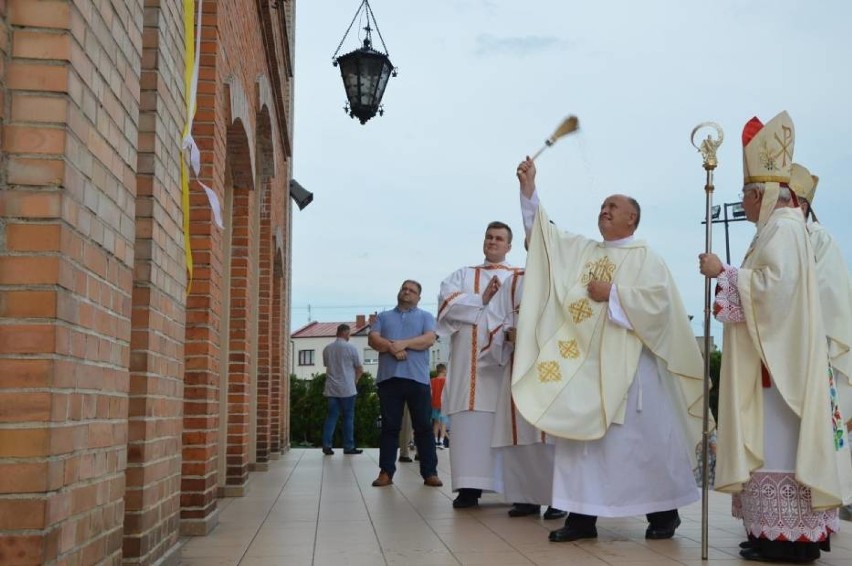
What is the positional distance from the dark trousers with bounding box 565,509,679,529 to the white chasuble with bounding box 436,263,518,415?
2031mm

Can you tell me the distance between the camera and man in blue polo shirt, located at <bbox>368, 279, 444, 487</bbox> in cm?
1006

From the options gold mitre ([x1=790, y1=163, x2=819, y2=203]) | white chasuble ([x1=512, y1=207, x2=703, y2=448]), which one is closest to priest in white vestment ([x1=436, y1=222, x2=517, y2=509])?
white chasuble ([x1=512, y1=207, x2=703, y2=448])

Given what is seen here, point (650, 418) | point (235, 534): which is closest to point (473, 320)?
point (650, 418)

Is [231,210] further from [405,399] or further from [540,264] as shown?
[540,264]

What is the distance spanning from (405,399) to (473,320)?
2.15 m

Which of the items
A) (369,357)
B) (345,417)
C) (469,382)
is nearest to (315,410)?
(345,417)

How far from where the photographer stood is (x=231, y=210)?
30.8ft

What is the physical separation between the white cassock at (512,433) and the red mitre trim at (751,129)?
2.25m

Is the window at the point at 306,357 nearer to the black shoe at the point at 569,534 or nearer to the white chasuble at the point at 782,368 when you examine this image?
the black shoe at the point at 569,534

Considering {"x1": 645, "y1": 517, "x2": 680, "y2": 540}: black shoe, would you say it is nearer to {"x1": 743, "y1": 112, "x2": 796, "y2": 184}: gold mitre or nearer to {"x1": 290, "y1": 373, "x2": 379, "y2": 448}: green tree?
{"x1": 743, "y1": 112, "x2": 796, "y2": 184}: gold mitre

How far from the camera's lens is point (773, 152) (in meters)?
6.02

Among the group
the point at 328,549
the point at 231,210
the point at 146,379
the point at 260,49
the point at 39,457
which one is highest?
the point at 260,49

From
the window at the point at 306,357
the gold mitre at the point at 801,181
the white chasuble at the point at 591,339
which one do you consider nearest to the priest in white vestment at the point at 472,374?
the white chasuble at the point at 591,339

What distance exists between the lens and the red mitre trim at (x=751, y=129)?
6.16 meters
